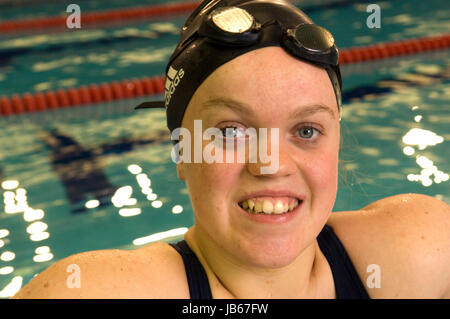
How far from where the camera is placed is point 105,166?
3586 mm

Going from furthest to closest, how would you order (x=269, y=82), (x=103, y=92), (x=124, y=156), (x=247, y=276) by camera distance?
(x=103, y=92) → (x=124, y=156) → (x=247, y=276) → (x=269, y=82)

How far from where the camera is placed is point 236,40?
4.22 ft

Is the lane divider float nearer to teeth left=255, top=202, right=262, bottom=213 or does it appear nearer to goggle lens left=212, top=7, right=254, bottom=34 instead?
goggle lens left=212, top=7, right=254, bottom=34

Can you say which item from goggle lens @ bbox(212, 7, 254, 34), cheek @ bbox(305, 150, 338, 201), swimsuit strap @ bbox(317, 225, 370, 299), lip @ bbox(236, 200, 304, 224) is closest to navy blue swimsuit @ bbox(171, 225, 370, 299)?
swimsuit strap @ bbox(317, 225, 370, 299)

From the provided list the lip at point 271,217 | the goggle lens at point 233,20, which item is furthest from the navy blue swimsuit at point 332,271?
Answer: the goggle lens at point 233,20

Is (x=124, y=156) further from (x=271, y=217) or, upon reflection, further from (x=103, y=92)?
(x=271, y=217)

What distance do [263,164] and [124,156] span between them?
2602 mm

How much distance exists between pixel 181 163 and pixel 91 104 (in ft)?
11.4

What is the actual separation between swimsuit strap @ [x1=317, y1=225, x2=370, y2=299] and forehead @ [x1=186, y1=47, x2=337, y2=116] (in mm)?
542

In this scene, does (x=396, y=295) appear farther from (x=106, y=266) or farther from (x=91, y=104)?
(x=91, y=104)

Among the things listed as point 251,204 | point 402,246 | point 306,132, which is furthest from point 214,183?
point 402,246

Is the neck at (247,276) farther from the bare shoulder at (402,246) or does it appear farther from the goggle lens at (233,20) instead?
the goggle lens at (233,20)

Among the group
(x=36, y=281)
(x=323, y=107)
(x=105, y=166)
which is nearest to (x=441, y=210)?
(x=323, y=107)

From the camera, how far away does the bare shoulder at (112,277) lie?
1.27m
